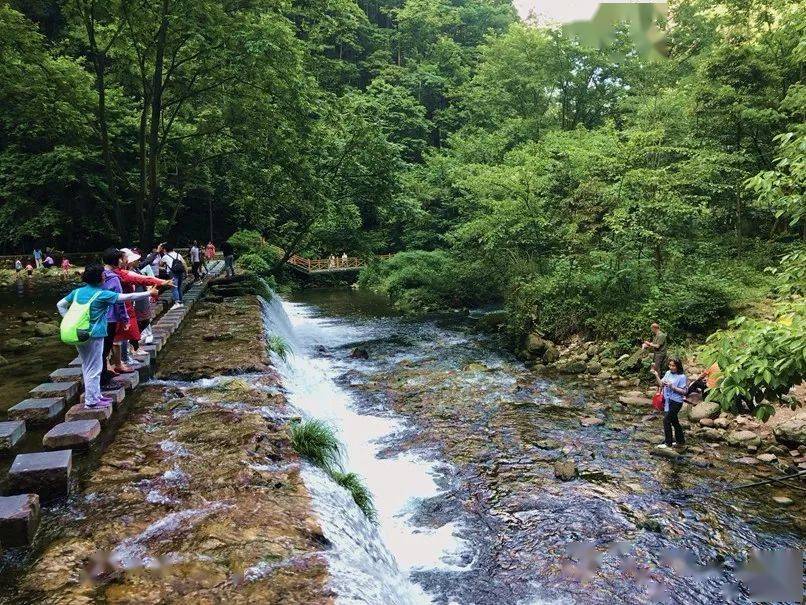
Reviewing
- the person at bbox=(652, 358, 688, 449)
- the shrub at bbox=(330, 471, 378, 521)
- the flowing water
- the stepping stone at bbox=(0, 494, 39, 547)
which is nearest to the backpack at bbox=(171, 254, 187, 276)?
the flowing water

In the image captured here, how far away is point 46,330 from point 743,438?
1637 cm

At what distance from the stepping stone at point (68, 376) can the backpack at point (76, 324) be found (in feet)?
7.88

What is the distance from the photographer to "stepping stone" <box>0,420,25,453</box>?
216 inches

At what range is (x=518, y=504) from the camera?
285 inches

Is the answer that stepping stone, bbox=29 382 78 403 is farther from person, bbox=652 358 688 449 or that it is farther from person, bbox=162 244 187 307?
person, bbox=652 358 688 449

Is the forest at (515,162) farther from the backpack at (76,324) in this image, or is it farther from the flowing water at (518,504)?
the backpack at (76,324)

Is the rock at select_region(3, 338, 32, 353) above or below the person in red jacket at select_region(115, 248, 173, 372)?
below

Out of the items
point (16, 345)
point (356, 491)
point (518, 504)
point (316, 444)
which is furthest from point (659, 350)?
point (16, 345)

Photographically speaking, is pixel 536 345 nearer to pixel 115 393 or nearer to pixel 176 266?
pixel 176 266

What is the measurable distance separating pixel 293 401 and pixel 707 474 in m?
6.58

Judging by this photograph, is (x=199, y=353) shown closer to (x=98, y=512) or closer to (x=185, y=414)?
(x=185, y=414)

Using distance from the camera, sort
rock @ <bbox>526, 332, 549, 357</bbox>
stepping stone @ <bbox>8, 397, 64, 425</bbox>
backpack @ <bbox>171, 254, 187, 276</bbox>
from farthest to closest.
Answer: rock @ <bbox>526, 332, 549, 357</bbox>, backpack @ <bbox>171, 254, 187, 276</bbox>, stepping stone @ <bbox>8, 397, 64, 425</bbox>

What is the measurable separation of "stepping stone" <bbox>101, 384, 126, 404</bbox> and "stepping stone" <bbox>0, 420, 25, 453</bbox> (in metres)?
0.98

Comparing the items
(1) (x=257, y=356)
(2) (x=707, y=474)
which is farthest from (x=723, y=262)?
(1) (x=257, y=356)
